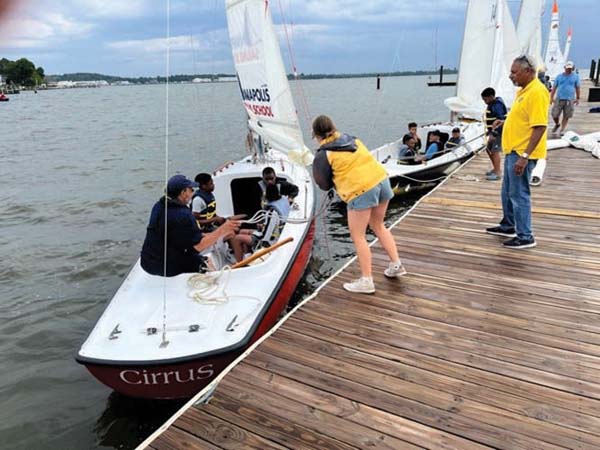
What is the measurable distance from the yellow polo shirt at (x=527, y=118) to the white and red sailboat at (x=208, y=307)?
222 cm

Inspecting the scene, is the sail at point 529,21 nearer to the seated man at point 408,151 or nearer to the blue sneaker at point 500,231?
the seated man at point 408,151

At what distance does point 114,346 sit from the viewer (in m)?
3.62

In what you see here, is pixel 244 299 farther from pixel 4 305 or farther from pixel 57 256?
pixel 57 256

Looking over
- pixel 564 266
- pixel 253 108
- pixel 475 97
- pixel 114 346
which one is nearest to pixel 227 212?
pixel 253 108

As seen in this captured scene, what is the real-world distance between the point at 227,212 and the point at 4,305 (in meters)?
3.52

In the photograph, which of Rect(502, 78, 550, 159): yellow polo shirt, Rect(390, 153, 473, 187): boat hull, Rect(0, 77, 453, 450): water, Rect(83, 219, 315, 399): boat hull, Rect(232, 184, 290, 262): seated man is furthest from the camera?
Rect(390, 153, 473, 187): boat hull

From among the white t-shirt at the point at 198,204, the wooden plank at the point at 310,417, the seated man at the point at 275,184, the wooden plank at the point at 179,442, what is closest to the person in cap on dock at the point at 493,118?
the seated man at the point at 275,184

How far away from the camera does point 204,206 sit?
5719mm

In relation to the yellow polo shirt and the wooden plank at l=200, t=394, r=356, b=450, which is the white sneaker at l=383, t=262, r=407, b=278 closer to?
the yellow polo shirt

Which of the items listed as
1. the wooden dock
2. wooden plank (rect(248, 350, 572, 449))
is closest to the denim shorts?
the wooden dock

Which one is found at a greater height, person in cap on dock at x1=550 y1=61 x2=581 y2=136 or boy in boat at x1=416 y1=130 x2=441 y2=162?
person in cap on dock at x1=550 y1=61 x2=581 y2=136

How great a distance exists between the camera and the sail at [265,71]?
19.5 feet

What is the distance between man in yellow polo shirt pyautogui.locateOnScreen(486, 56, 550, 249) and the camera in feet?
13.3

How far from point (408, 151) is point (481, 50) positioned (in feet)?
13.4
